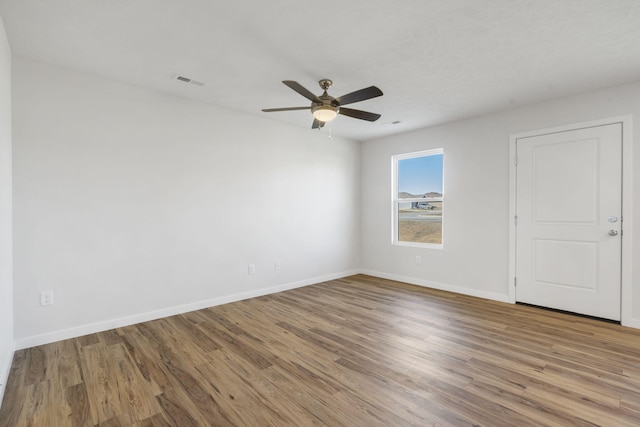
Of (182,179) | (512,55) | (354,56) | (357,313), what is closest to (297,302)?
(357,313)

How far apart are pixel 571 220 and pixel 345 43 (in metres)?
3.32

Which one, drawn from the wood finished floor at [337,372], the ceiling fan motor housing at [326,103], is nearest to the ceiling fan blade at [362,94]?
the ceiling fan motor housing at [326,103]

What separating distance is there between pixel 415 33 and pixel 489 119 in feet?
8.10

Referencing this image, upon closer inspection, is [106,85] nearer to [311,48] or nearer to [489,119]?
[311,48]

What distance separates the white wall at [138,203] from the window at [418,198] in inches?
68.5

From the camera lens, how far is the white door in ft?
11.0

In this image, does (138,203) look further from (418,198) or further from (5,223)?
(418,198)

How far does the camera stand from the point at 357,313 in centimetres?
A: 365

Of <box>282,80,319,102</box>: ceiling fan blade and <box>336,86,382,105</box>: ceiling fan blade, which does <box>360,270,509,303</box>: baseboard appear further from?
<box>282,80,319,102</box>: ceiling fan blade

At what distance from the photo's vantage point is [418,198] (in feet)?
17.1

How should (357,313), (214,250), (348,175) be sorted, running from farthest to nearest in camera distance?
1. (348,175)
2. (214,250)
3. (357,313)

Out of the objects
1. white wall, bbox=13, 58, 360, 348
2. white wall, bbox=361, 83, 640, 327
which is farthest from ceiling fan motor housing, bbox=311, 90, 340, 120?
white wall, bbox=361, 83, 640, 327

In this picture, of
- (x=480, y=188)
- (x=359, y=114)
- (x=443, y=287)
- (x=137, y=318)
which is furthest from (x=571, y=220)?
(x=137, y=318)

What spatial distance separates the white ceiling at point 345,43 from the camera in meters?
2.08
